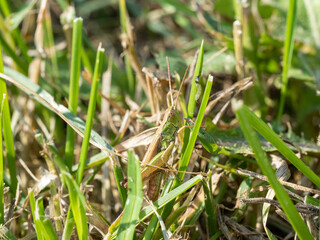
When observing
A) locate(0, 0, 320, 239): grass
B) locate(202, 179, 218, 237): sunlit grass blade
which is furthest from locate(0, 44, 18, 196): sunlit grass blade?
locate(202, 179, 218, 237): sunlit grass blade

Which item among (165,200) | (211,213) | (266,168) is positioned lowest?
(211,213)

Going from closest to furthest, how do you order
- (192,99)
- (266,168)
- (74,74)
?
(266,168) → (192,99) → (74,74)

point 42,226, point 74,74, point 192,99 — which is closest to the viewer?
point 42,226

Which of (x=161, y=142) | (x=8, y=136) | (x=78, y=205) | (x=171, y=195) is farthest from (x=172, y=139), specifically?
(x=8, y=136)

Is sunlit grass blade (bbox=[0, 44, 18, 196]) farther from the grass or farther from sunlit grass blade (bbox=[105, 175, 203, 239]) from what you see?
sunlit grass blade (bbox=[105, 175, 203, 239])

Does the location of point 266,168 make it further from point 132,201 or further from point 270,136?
point 132,201

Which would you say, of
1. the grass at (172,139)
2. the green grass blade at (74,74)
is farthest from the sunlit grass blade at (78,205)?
the green grass blade at (74,74)

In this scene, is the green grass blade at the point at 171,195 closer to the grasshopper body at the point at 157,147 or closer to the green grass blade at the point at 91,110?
the grasshopper body at the point at 157,147
